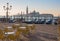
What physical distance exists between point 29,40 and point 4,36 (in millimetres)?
2245

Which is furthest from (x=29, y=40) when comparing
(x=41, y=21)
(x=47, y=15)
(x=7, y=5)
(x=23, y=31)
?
(x=47, y=15)

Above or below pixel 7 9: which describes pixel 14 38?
below

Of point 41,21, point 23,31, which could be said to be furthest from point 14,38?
point 41,21

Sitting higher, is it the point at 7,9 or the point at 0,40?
the point at 7,9

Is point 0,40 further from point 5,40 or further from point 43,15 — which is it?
point 43,15

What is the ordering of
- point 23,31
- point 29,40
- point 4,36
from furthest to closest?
point 23,31
point 29,40
point 4,36

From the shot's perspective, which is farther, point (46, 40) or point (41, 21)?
point (41, 21)

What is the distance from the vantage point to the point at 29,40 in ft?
30.9

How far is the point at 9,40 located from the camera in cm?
787

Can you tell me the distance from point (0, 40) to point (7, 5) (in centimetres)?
1399

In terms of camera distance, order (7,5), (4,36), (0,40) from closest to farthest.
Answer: (4,36), (0,40), (7,5)

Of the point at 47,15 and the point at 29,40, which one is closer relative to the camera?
the point at 29,40

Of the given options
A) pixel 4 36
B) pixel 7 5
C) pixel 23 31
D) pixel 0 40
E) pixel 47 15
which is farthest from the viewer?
pixel 47 15

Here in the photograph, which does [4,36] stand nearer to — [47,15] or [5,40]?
[5,40]
